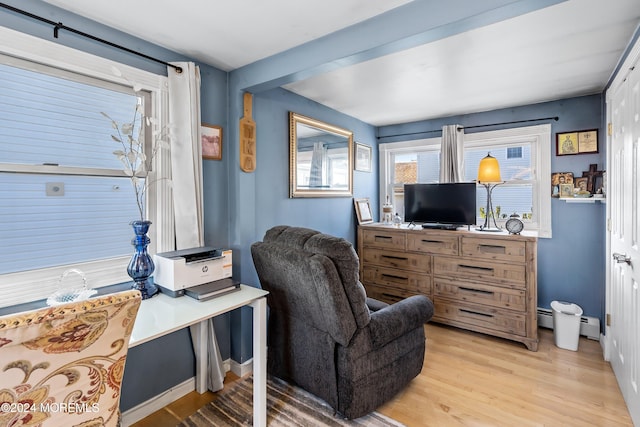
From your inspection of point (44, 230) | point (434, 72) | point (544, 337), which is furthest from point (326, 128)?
point (544, 337)

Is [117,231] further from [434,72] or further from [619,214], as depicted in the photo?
[619,214]

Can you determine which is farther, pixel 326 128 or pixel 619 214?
pixel 326 128

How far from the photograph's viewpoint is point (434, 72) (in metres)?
2.45

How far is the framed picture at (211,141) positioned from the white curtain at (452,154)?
2.50 meters

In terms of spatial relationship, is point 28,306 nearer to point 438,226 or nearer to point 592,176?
point 438,226

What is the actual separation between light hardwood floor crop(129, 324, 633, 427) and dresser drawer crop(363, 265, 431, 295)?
62 centimetres

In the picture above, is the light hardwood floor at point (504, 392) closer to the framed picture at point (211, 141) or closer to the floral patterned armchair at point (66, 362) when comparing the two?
the floral patterned armchair at point (66, 362)

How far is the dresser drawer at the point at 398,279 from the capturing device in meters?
3.28

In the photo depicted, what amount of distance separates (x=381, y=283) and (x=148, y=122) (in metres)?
2.74

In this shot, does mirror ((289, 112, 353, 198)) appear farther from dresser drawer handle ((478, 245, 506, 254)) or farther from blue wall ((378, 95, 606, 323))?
blue wall ((378, 95, 606, 323))

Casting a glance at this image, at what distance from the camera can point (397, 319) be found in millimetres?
1928

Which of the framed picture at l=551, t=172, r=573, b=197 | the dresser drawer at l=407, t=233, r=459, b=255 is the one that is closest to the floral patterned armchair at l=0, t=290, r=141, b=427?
the dresser drawer at l=407, t=233, r=459, b=255

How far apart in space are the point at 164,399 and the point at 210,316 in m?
0.96

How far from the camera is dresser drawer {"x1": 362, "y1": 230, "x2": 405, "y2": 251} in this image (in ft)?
11.3
